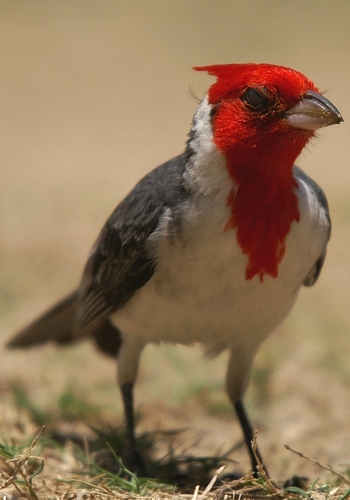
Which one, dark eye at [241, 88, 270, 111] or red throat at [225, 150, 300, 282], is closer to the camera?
dark eye at [241, 88, 270, 111]

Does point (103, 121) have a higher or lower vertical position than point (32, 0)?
lower

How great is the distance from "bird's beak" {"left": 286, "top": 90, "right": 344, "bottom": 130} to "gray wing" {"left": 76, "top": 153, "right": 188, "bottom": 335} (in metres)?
0.65

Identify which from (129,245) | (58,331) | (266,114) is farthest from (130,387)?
(266,114)

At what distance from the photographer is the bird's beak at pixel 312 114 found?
3.71m

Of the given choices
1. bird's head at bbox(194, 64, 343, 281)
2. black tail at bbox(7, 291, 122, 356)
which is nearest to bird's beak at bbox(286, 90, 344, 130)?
bird's head at bbox(194, 64, 343, 281)

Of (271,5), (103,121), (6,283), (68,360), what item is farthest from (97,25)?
(68,360)

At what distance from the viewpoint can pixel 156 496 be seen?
3.80 meters

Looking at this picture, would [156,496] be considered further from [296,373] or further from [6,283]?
[6,283]

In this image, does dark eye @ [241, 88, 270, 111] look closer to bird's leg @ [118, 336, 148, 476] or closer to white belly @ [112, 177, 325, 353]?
white belly @ [112, 177, 325, 353]

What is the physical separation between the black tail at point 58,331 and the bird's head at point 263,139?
5.52ft

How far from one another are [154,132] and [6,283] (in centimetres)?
574

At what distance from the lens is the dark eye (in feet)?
12.5

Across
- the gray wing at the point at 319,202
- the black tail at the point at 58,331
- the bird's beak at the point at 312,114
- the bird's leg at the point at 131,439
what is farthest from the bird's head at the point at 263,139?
the black tail at the point at 58,331

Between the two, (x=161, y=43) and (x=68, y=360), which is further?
(x=161, y=43)
